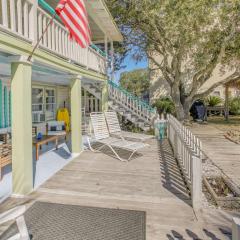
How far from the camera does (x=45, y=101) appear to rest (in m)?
11.5

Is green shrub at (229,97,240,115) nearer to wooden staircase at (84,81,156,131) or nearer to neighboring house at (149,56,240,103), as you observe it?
neighboring house at (149,56,240,103)

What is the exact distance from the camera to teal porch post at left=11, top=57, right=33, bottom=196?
4141mm

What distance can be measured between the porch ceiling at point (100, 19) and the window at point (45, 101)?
12.0 feet

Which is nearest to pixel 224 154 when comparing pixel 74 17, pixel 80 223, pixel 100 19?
pixel 80 223

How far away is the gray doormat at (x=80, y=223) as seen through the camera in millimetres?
3115

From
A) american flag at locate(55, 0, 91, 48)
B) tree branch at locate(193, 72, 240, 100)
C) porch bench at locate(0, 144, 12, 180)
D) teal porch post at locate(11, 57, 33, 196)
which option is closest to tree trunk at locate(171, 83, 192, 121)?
tree branch at locate(193, 72, 240, 100)

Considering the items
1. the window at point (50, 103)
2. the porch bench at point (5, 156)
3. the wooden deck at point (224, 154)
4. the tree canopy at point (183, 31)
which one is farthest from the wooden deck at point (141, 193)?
the tree canopy at point (183, 31)

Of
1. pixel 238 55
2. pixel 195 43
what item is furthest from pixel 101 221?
pixel 238 55

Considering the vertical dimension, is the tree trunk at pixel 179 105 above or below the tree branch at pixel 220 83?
below

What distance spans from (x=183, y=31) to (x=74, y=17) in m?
9.57

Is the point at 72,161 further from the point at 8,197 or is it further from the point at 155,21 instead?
→ the point at 155,21

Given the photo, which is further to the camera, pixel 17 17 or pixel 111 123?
pixel 111 123

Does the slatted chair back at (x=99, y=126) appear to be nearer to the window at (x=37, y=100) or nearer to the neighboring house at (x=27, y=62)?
the neighboring house at (x=27, y=62)

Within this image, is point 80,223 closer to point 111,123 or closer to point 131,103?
point 111,123
